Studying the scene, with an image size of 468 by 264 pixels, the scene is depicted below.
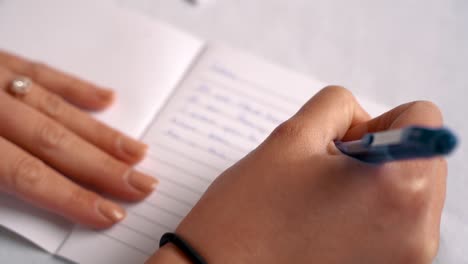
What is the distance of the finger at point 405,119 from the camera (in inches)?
15.6

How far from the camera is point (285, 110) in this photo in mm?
605

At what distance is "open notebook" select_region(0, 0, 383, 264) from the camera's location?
512 mm

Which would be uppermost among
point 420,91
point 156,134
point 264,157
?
point 420,91

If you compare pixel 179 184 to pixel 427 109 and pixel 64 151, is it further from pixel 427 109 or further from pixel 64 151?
pixel 427 109

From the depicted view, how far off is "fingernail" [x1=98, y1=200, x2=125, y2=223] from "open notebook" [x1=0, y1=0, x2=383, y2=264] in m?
0.01

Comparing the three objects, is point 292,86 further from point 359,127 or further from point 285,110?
point 359,127

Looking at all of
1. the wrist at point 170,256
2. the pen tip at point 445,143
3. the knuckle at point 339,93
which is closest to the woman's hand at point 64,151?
the wrist at point 170,256

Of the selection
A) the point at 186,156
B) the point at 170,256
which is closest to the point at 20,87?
the point at 186,156

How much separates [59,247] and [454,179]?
533 mm

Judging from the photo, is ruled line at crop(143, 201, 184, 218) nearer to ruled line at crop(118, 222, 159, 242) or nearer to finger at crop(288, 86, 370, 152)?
ruled line at crop(118, 222, 159, 242)

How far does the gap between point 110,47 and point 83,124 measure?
0.49 feet

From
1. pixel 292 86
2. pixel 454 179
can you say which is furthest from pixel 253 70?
pixel 454 179

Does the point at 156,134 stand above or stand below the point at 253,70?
below

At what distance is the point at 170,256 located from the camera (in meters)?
0.39
